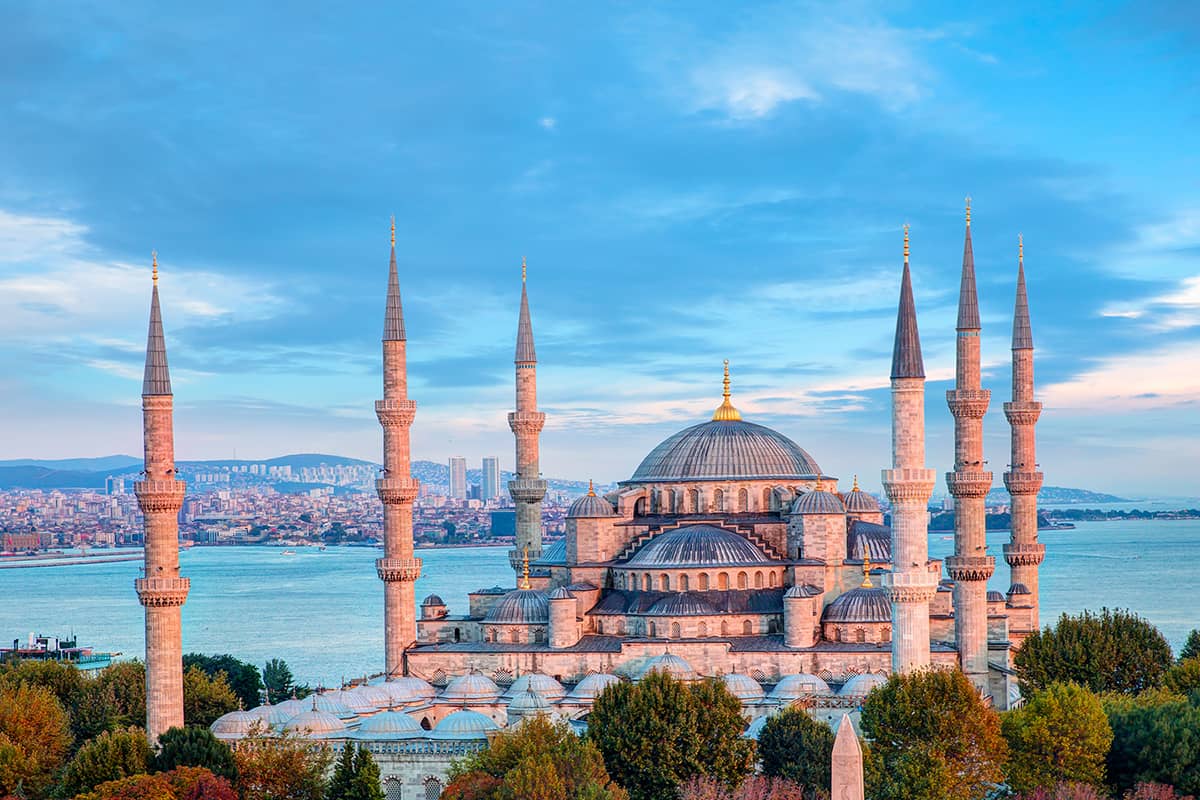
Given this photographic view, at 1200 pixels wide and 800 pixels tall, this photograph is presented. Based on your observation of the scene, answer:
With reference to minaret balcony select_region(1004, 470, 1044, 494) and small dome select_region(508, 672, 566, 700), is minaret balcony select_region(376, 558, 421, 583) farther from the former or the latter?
minaret balcony select_region(1004, 470, 1044, 494)

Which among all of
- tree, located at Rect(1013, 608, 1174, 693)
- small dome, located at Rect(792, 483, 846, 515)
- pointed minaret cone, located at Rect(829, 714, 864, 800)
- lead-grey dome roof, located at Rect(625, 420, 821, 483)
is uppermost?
lead-grey dome roof, located at Rect(625, 420, 821, 483)

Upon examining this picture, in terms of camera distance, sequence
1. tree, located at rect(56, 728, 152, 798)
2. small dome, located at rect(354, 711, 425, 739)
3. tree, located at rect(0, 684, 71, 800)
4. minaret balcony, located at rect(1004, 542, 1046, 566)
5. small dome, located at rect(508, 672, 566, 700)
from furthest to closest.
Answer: minaret balcony, located at rect(1004, 542, 1046, 566)
small dome, located at rect(508, 672, 566, 700)
small dome, located at rect(354, 711, 425, 739)
tree, located at rect(0, 684, 71, 800)
tree, located at rect(56, 728, 152, 798)

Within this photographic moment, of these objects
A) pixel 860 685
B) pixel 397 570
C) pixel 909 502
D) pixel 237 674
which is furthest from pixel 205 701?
pixel 909 502

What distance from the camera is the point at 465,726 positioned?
31.4 metres

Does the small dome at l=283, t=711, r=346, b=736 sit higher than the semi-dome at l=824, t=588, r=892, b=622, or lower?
lower

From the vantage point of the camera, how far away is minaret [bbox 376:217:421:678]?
1534 inches

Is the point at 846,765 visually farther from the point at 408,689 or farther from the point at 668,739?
the point at 408,689

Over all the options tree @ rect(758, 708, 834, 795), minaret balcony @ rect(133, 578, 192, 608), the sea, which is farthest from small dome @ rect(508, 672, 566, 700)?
the sea

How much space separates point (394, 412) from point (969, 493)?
13682 millimetres

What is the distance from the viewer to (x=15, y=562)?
177 metres

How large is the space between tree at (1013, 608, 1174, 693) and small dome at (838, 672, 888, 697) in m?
3.09

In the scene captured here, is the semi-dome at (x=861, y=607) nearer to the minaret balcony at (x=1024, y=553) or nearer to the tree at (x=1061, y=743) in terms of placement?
the minaret balcony at (x=1024, y=553)

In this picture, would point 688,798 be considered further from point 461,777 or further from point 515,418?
point 515,418

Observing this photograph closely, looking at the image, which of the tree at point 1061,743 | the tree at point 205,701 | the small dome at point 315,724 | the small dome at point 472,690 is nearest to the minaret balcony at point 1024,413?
the tree at point 1061,743
